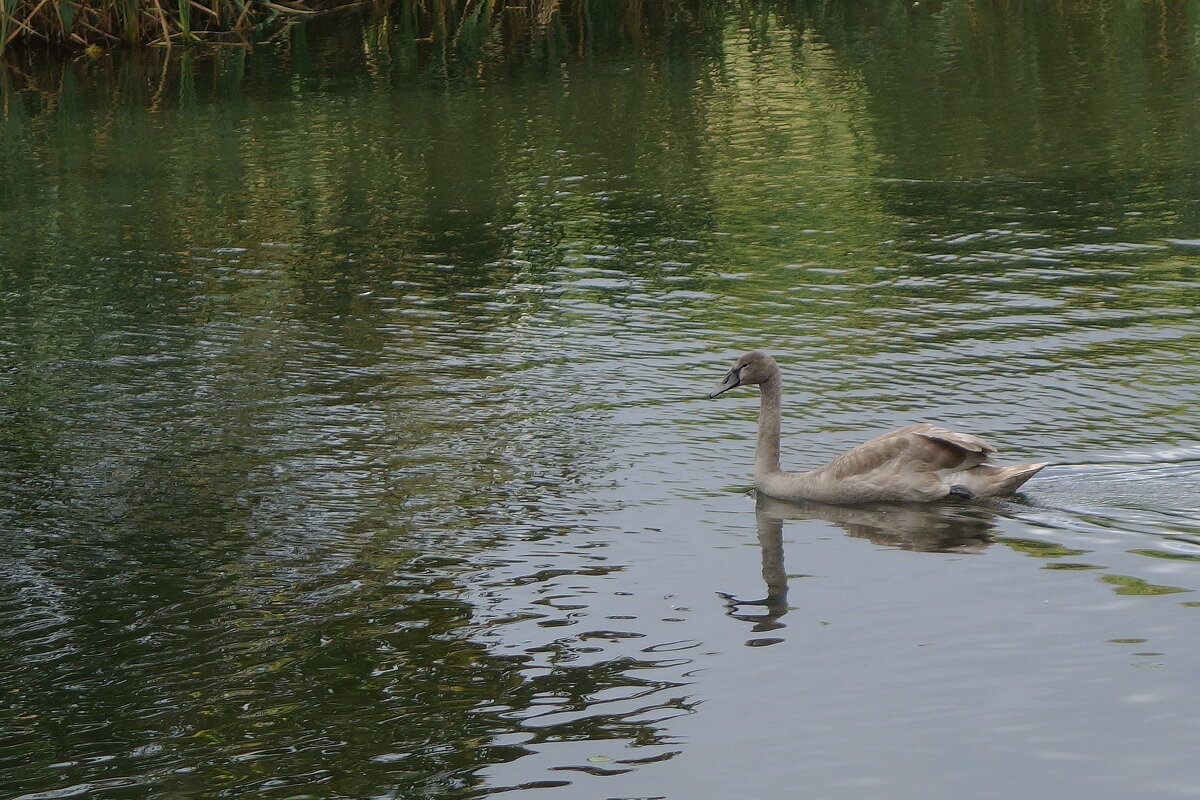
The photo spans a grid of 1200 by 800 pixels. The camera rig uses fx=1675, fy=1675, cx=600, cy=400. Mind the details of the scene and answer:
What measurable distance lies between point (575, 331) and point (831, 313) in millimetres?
2015

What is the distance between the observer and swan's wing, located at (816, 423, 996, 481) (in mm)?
9273

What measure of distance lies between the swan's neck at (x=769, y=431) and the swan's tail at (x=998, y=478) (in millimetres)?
1163

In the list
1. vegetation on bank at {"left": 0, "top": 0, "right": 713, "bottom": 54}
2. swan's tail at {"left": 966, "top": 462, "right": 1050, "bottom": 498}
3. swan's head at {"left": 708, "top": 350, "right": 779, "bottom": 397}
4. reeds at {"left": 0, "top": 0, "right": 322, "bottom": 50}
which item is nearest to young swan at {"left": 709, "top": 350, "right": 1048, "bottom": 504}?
swan's tail at {"left": 966, "top": 462, "right": 1050, "bottom": 498}

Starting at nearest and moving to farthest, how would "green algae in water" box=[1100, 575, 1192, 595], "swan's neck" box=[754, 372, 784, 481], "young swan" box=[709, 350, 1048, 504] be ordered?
"green algae in water" box=[1100, 575, 1192, 595] < "young swan" box=[709, 350, 1048, 504] < "swan's neck" box=[754, 372, 784, 481]

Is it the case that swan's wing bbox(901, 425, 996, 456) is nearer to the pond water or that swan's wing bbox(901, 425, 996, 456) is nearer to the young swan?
the young swan

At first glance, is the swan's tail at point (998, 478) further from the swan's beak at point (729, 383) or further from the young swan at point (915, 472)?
the swan's beak at point (729, 383)

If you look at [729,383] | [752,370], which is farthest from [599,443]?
[752,370]

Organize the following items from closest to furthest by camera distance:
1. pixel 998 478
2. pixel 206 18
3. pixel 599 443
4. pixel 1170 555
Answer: pixel 1170 555, pixel 998 478, pixel 599 443, pixel 206 18

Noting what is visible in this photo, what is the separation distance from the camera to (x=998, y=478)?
9.19 m

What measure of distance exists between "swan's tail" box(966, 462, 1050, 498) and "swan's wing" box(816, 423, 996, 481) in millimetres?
73

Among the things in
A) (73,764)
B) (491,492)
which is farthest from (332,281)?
(73,764)

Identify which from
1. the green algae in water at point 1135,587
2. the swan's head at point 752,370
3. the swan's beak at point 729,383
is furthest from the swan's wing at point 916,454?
the green algae in water at point 1135,587

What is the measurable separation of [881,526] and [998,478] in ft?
2.27

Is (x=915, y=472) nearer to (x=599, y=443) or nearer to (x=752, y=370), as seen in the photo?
(x=752, y=370)
